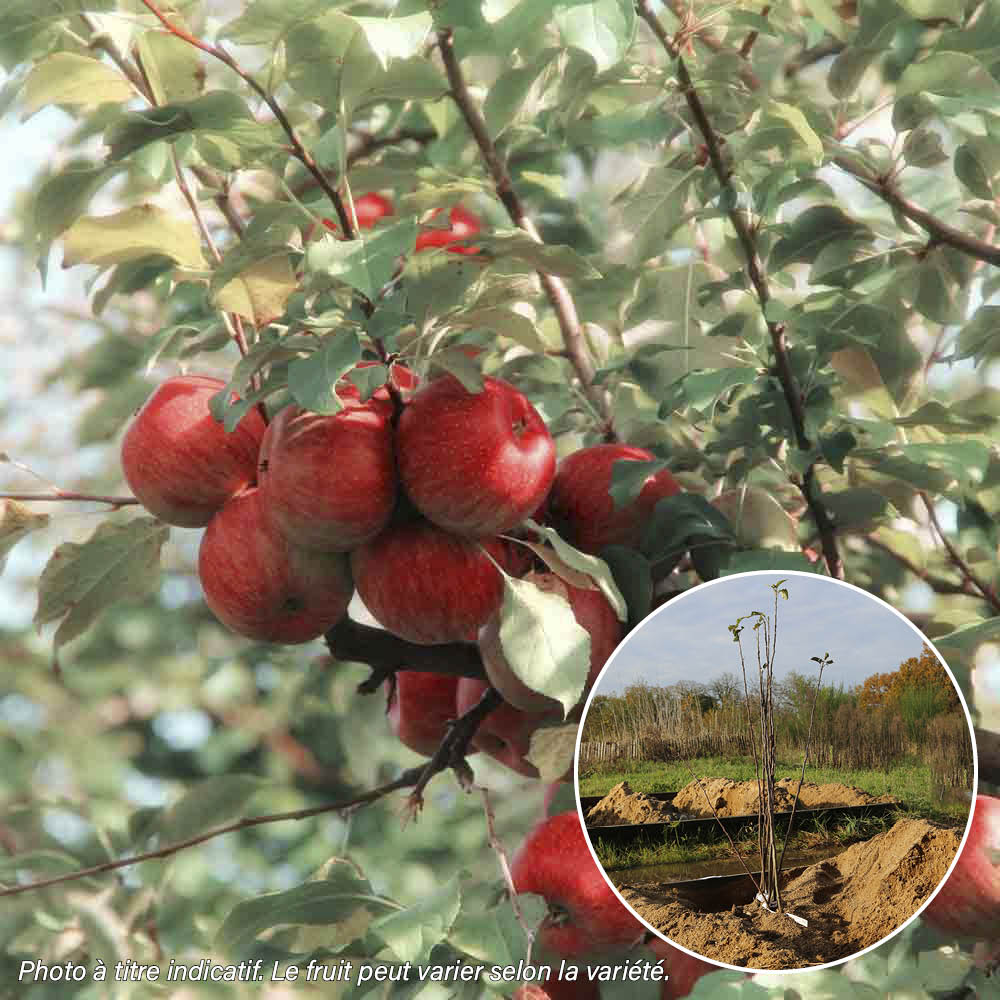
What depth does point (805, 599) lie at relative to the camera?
0.85 m

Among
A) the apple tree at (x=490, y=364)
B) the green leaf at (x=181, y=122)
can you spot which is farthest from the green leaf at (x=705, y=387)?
the green leaf at (x=181, y=122)

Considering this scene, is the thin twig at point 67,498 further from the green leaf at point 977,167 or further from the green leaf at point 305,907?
the green leaf at point 977,167

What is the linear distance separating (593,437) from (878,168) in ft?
1.28

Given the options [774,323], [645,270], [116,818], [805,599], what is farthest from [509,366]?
[116,818]

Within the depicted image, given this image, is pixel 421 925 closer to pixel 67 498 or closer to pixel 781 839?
pixel 781 839

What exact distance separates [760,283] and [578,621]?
0.28 m

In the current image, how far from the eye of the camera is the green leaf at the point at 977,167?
100cm

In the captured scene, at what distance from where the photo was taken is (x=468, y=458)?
0.81 metres

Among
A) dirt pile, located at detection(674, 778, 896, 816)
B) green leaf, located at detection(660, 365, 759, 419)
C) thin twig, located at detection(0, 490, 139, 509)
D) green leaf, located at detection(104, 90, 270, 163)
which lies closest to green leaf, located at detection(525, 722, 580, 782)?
dirt pile, located at detection(674, 778, 896, 816)

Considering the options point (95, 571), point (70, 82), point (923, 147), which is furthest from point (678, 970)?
point (70, 82)

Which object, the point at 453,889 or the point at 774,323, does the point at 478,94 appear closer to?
the point at 774,323

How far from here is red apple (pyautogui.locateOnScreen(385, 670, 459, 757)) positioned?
1.10m

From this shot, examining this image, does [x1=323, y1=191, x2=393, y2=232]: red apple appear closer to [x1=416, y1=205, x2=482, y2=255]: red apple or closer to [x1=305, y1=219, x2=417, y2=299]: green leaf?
[x1=416, y1=205, x2=482, y2=255]: red apple

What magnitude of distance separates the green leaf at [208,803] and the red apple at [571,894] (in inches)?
17.4
